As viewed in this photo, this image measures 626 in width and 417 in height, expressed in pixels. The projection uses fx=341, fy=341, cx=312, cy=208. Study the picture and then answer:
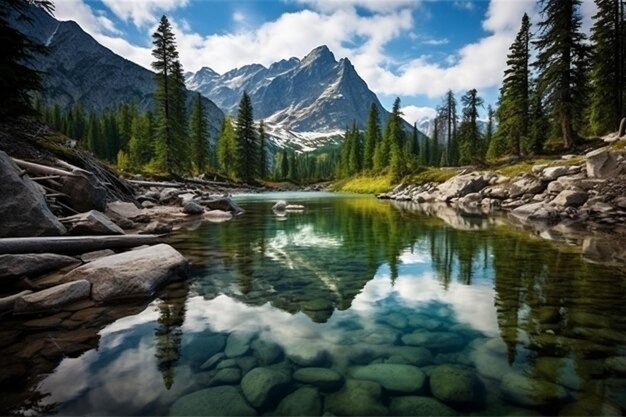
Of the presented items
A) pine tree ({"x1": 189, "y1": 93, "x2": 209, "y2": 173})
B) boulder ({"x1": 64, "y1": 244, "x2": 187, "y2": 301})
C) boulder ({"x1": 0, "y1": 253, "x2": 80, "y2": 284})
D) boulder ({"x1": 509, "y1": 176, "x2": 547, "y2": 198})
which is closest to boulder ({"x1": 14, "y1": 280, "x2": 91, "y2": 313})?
boulder ({"x1": 64, "y1": 244, "x2": 187, "y2": 301})

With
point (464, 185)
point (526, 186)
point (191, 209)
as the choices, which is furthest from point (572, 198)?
point (191, 209)

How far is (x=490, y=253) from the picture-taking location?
37.7ft

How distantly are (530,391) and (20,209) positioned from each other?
1049 centimetres

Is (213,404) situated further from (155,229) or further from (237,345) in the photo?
(155,229)

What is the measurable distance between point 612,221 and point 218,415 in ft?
68.2

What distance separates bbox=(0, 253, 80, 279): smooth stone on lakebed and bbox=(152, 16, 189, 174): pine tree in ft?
133

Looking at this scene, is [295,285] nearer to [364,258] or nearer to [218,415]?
[364,258]

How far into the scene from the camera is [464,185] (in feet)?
114

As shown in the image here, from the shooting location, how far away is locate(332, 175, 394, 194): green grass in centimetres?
6265

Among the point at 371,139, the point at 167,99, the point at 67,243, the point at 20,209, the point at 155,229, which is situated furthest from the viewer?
the point at 371,139

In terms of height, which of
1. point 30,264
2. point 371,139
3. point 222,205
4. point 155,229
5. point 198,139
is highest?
point 371,139

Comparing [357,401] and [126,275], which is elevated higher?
[126,275]

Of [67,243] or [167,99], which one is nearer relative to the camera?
[67,243]

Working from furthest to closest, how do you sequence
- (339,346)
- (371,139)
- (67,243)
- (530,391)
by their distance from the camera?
(371,139), (67,243), (339,346), (530,391)
